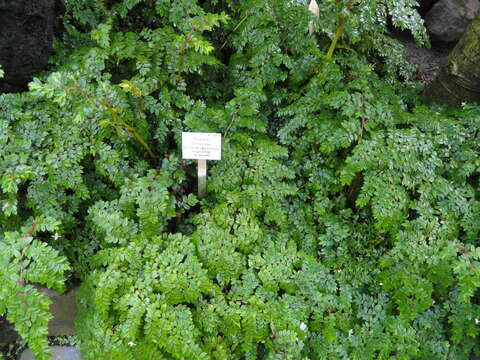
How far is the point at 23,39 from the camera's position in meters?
2.48

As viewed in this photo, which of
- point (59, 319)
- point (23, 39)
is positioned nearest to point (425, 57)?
point (23, 39)

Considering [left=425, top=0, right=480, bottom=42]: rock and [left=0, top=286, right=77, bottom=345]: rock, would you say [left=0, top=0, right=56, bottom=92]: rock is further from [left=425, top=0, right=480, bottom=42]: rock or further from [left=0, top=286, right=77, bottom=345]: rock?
[left=425, top=0, right=480, bottom=42]: rock

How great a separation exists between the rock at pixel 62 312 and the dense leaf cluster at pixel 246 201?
0.46 meters

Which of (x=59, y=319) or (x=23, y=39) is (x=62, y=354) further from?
(x=23, y=39)

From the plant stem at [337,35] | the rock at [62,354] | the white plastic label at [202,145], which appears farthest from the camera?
the rock at [62,354]

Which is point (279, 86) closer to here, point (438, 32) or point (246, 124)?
point (246, 124)

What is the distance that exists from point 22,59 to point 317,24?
2206 mm

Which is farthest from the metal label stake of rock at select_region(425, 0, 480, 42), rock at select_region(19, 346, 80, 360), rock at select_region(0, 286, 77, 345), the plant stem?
rock at select_region(425, 0, 480, 42)

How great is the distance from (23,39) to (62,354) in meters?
2.41

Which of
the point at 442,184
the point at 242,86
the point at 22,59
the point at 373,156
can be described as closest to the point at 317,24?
the point at 242,86

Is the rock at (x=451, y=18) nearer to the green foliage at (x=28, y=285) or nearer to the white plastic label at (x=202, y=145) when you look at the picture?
the white plastic label at (x=202, y=145)

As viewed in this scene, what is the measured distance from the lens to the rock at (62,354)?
9.34 ft

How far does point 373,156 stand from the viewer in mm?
2422

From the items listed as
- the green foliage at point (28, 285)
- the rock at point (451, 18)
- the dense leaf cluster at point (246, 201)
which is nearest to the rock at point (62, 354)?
the dense leaf cluster at point (246, 201)
